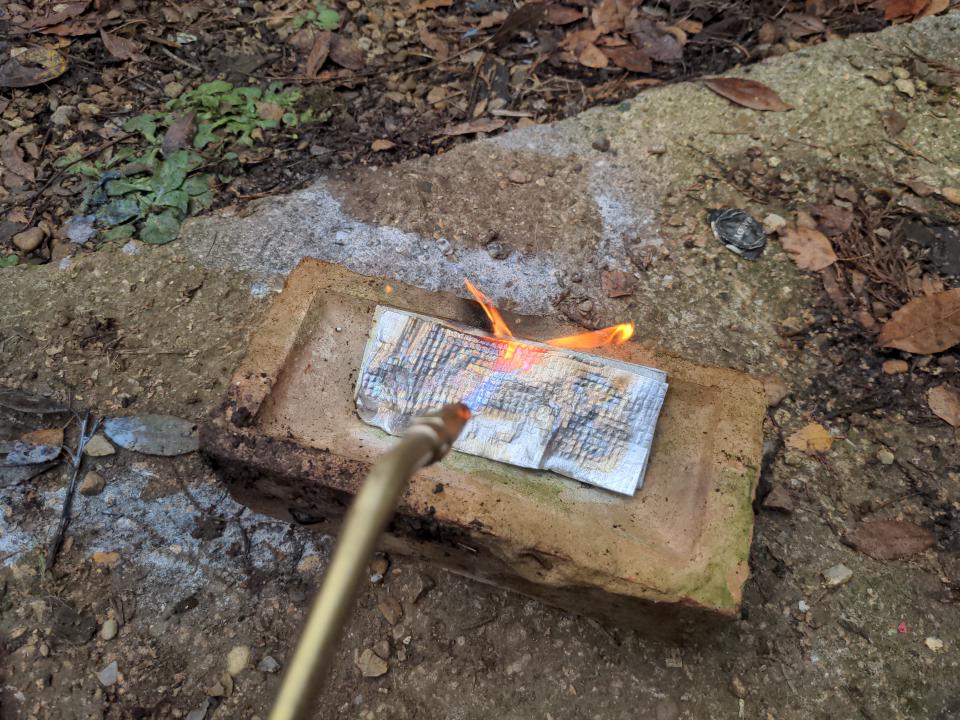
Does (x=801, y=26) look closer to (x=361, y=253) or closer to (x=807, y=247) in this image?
(x=807, y=247)

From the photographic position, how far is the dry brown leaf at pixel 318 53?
14.5ft

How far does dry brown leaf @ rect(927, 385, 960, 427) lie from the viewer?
3.11 metres

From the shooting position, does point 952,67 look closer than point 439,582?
No

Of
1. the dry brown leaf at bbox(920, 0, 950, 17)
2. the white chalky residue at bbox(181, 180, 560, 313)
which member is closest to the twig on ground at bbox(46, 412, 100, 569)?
the white chalky residue at bbox(181, 180, 560, 313)

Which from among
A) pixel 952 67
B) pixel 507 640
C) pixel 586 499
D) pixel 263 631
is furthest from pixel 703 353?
pixel 952 67

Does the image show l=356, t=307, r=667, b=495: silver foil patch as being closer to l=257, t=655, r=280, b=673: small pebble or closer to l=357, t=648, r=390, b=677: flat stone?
l=357, t=648, r=390, b=677: flat stone

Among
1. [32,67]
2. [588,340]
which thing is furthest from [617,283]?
[32,67]

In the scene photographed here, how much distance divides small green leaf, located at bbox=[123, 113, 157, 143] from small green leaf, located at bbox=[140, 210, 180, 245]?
652 mm

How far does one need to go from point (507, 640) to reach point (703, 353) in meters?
1.60

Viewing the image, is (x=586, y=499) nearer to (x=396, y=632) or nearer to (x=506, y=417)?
(x=506, y=417)

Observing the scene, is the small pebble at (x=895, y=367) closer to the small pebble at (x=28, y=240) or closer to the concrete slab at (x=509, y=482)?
the concrete slab at (x=509, y=482)

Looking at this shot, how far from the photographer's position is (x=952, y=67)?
4.14 m

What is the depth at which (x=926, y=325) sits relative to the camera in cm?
329

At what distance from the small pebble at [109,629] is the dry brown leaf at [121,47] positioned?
137 inches
